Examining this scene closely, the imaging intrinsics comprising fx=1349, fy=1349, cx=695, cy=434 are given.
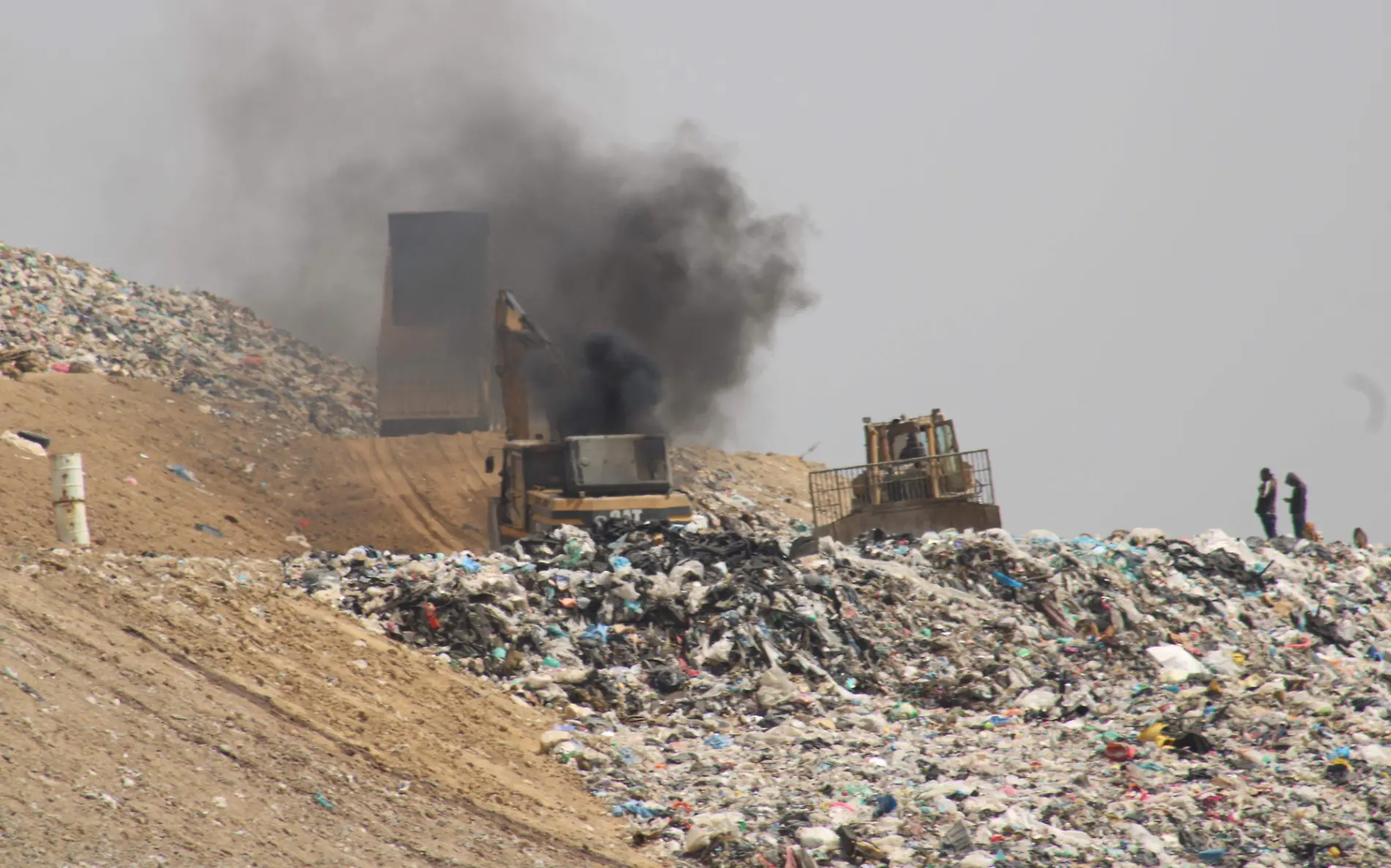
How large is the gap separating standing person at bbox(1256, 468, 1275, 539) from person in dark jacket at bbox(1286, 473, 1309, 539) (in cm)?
56

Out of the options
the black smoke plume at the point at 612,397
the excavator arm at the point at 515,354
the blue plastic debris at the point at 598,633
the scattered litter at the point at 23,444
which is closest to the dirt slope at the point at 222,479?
the scattered litter at the point at 23,444

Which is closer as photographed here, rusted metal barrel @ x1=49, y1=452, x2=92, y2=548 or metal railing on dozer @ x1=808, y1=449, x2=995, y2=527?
rusted metal barrel @ x1=49, y1=452, x2=92, y2=548

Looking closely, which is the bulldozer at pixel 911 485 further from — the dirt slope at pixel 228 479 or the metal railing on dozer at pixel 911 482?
the dirt slope at pixel 228 479

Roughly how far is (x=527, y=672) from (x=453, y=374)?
606 inches

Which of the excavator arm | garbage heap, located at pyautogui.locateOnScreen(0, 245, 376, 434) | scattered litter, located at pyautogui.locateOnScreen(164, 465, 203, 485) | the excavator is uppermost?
garbage heap, located at pyautogui.locateOnScreen(0, 245, 376, 434)

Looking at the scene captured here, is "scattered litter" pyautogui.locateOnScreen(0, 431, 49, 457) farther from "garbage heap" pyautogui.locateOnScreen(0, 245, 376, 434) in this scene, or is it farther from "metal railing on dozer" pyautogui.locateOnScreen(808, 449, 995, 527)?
"metal railing on dozer" pyautogui.locateOnScreen(808, 449, 995, 527)

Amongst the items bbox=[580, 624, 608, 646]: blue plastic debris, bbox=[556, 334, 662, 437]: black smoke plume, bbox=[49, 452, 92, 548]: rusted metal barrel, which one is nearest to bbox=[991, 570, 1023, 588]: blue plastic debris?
bbox=[580, 624, 608, 646]: blue plastic debris

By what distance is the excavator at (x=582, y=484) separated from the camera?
14.8 metres

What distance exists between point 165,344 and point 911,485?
14.2 meters

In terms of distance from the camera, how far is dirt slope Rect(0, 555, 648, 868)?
5.64 m

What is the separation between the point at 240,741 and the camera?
680cm

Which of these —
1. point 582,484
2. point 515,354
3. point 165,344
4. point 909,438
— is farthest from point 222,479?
point 909,438

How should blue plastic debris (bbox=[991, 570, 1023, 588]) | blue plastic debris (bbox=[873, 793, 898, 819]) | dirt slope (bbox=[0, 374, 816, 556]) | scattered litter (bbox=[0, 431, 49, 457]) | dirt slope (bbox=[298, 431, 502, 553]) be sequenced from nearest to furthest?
blue plastic debris (bbox=[873, 793, 898, 819])
blue plastic debris (bbox=[991, 570, 1023, 588])
dirt slope (bbox=[0, 374, 816, 556])
scattered litter (bbox=[0, 431, 49, 457])
dirt slope (bbox=[298, 431, 502, 553])

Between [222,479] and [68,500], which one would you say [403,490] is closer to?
[222,479]
